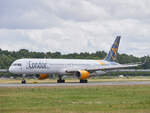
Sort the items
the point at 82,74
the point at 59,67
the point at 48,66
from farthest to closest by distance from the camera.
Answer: the point at 59,67 → the point at 82,74 → the point at 48,66

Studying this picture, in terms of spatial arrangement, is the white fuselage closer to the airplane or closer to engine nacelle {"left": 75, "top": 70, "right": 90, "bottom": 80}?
the airplane

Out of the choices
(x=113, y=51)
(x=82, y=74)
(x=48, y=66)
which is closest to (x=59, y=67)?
(x=48, y=66)

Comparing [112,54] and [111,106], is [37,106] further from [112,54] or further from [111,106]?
[112,54]

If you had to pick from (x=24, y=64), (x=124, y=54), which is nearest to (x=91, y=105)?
(x=24, y=64)

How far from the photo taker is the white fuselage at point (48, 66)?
62688 millimetres

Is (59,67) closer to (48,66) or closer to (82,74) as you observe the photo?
(48,66)

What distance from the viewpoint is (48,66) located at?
65500mm

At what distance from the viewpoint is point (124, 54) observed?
182 meters

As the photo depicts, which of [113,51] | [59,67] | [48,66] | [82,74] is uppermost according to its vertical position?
[113,51]

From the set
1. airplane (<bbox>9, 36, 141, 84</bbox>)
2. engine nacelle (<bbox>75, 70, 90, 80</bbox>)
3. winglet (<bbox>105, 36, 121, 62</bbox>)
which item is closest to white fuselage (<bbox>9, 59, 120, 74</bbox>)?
airplane (<bbox>9, 36, 141, 84</bbox>)

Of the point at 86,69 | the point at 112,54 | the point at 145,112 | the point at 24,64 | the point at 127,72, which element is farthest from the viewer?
the point at 127,72

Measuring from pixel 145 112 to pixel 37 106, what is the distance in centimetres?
746

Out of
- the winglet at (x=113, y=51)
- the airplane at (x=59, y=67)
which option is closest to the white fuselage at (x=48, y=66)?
the airplane at (x=59, y=67)

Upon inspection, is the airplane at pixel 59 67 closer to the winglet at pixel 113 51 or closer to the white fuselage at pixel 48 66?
the white fuselage at pixel 48 66
